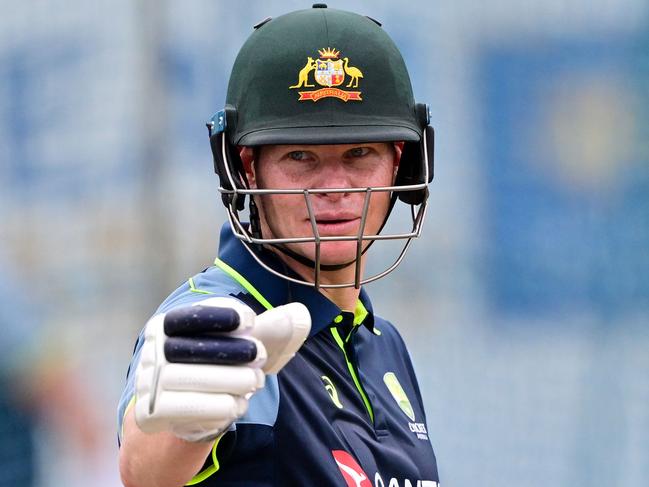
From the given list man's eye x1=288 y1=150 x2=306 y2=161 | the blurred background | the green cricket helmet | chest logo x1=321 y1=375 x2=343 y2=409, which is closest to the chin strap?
the green cricket helmet

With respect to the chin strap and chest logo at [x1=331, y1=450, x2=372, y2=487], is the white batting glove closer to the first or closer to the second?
chest logo at [x1=331, y1=450, x2=372, y2=487]

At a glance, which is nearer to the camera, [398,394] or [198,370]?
[198,370]

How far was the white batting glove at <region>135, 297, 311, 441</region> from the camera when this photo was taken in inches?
51.9

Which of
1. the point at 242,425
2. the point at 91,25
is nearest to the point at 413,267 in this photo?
the point at 91,25

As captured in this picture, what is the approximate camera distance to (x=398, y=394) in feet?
7.43

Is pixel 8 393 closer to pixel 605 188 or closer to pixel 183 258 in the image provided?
pixel 183 258

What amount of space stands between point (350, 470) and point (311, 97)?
0.66 meters

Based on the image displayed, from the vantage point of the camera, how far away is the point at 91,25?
144 inches

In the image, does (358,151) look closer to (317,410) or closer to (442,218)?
(317,410)

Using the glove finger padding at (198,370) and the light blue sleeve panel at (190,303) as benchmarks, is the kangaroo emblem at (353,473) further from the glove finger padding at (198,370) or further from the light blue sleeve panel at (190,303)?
the glove finger padding at (198,370)

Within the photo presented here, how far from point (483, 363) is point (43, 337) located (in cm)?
140

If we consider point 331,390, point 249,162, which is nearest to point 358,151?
point 249,162

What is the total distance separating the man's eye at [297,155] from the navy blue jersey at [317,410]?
178 mm

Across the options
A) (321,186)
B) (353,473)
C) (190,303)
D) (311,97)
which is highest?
(311,97)
